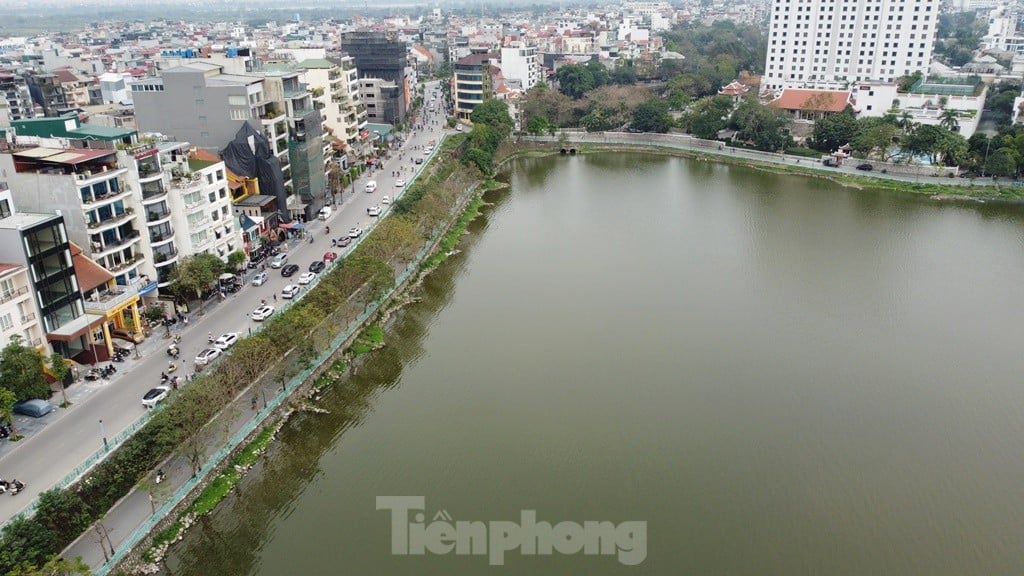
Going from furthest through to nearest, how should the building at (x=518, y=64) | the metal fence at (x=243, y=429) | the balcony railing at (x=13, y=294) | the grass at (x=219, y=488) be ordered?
the building at (x=518, y=64)
the balcony railing at (x=13, y=294)
the grass at (x=219, y=488)
the metal fence at (x=243, y=429)

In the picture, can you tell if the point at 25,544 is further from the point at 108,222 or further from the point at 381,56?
the point at 381,56

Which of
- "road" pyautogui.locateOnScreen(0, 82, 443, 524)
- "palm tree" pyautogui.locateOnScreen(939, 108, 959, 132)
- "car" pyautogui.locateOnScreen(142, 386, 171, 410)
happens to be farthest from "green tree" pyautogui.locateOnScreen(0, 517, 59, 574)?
"palm tree" pyautogui.locateOnScreen(939, 108, 959, 132)

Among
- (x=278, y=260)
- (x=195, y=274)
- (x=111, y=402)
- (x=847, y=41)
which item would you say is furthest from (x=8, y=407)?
(x=847, y=41)

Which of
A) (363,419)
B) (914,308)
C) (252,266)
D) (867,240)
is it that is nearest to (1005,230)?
(867,240)

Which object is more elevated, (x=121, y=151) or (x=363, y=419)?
(x=121, y=151)

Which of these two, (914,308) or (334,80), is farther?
(334,80)

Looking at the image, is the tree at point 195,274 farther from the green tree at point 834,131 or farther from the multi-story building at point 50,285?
the green tree at point 834,131

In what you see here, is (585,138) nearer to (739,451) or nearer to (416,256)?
(416,256)

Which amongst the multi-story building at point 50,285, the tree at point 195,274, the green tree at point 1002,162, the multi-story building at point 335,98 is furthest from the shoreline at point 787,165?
the multi-story building at point 50,285
